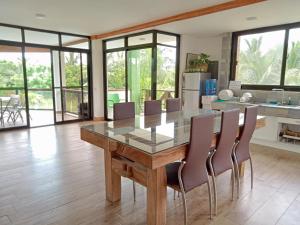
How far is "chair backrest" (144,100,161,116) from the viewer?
3.29 meters

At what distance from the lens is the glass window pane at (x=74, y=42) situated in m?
6.00

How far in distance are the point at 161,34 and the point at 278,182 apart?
390cm

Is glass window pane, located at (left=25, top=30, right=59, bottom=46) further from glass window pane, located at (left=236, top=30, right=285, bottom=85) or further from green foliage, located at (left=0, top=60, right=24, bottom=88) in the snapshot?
glass window pane, located at (left=236, top=30, right=285, bottom=85)

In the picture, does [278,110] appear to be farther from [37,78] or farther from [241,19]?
[37,78]

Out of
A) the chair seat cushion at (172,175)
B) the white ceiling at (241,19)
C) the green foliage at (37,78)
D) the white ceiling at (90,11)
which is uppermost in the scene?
the white ceiling at (90,11)

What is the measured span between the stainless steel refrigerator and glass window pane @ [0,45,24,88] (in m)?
4.11

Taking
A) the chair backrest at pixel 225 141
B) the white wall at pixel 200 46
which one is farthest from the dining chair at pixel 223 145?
the white wall at pixel 200 46

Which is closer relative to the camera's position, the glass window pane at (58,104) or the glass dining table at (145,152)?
the glass dining table at (145,152)

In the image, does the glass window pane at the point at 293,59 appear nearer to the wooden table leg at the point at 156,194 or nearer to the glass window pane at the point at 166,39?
the glass window pane at the point at 166,39

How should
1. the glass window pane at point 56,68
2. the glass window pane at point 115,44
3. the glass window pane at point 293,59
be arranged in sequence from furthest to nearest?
the glass window pane at point 115,44
the glass window pane at point 56,68
the glass window pane at point 293,59

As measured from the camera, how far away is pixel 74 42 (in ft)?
20.4

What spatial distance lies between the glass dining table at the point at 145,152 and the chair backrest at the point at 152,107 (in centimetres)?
73

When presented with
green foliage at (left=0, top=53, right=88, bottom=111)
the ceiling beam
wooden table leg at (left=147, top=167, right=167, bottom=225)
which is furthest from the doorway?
wooden table leg at (left=147, top=167, right=167, bottom=225)

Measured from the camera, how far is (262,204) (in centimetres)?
230
